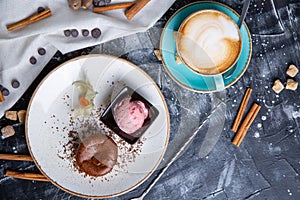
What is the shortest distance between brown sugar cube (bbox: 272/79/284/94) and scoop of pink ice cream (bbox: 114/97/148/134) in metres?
0.37

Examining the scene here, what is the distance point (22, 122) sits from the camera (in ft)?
4.89

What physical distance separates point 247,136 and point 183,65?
0.28 m

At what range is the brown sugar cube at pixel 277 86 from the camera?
149cm

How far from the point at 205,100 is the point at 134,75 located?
0.21m

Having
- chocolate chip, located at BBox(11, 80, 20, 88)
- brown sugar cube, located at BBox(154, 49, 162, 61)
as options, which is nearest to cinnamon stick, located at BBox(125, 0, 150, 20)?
brown sugar cube, located at BBox(154, 49, 162, 61)

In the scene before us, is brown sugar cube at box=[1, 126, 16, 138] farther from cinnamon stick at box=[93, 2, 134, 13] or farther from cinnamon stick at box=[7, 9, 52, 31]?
cinnamon stick at box=[93, 2, 134, 13]

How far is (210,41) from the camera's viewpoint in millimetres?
1406

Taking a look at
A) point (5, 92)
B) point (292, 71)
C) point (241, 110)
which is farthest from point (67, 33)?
point (292, 71)

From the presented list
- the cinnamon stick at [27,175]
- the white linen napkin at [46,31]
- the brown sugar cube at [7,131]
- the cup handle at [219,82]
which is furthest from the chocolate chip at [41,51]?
the cup handle at [219,82]

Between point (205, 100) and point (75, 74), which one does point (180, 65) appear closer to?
point (205, 100)

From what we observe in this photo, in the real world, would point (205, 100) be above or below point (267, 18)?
below

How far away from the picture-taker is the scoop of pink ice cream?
1.42m

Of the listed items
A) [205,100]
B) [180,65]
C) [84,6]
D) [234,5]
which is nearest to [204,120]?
[205,100]

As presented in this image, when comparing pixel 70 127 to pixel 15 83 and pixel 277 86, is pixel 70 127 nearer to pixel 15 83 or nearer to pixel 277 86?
pixel 15 83
